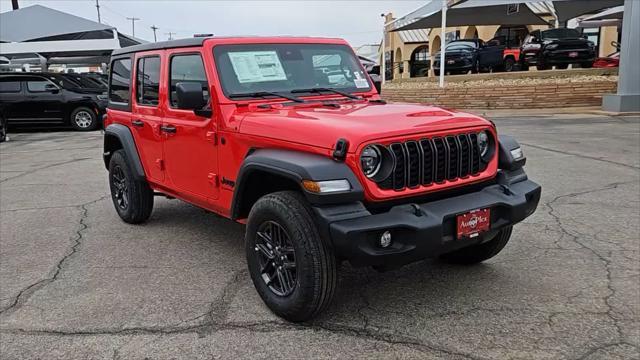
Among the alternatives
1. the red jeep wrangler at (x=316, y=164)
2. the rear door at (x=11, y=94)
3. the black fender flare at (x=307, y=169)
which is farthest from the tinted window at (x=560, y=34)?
the black fender flare at (x=307, y=169)

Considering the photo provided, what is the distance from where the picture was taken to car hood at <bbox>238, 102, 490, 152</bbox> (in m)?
3.17

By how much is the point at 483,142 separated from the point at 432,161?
63 cm

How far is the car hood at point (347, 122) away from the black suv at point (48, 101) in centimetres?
1345

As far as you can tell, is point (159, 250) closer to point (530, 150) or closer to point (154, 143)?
point (154, 143)

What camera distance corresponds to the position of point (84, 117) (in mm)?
15969

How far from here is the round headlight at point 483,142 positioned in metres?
3.74

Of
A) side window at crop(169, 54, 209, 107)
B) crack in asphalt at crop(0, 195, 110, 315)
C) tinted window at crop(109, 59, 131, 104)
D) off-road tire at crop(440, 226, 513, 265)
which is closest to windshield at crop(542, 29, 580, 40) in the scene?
tinted window at crop(109, 59, 131, 104)

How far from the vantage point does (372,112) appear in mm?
3697

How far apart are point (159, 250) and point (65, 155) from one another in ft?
23.8

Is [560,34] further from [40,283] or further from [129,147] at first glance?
[40,283]

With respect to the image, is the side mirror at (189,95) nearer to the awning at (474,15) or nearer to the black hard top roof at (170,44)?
the black hard top roof at (170,44)

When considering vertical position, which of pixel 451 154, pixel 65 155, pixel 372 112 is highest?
pixel 372 112

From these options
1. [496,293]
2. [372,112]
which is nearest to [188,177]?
[372,112]

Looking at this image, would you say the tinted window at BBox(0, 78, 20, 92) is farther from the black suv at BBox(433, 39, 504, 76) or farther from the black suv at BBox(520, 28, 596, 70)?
the black suv at BBox(520, 28, 596, 70)
